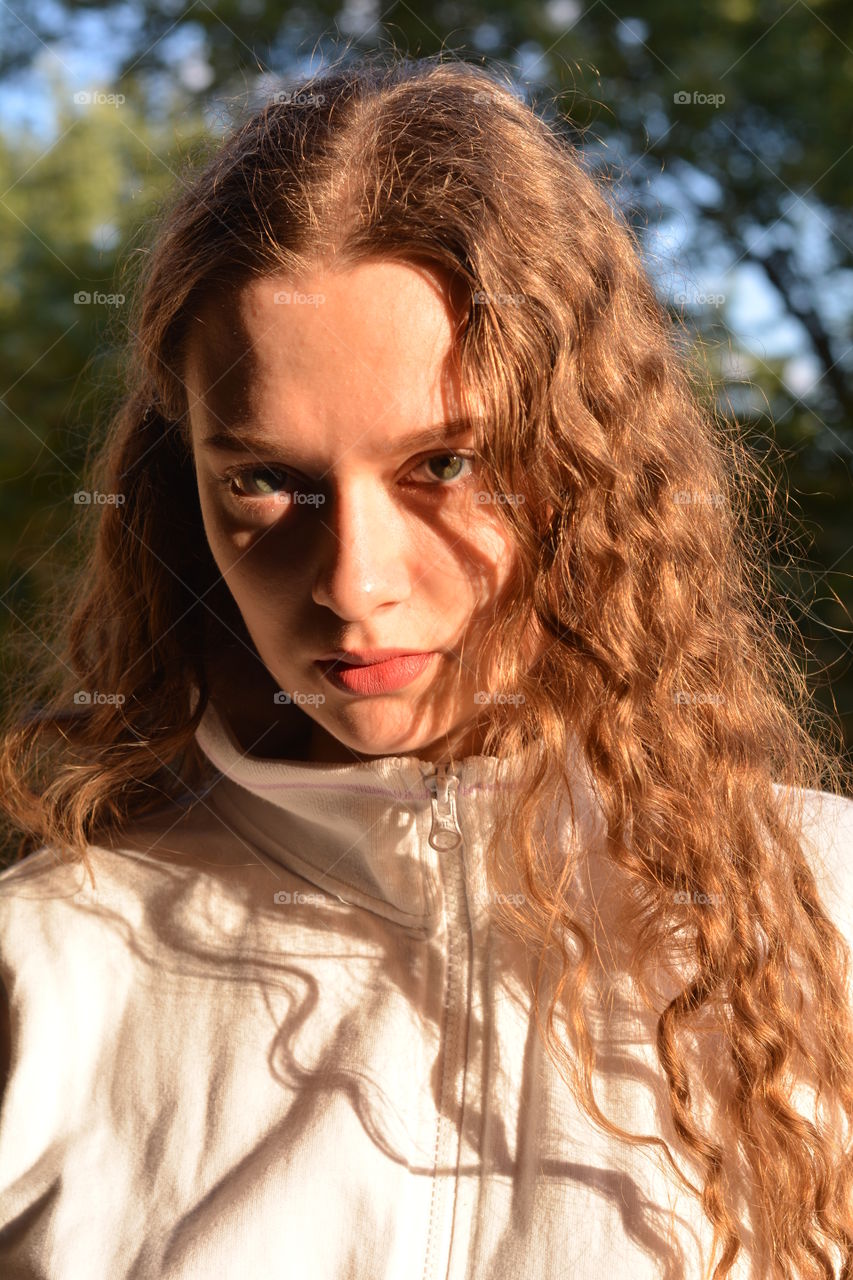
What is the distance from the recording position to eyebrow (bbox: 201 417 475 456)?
100 centimetres

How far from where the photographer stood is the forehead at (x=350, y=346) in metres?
0.99

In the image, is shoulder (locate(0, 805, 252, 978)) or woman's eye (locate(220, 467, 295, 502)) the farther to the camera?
shoulder (locate(0, 805, 252, 978))

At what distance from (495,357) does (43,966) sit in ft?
2.45

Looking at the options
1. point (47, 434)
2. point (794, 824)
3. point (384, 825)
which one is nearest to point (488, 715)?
point (384, 825)

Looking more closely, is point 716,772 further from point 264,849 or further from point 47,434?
point 47,434
